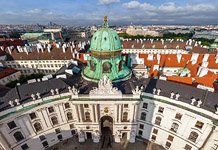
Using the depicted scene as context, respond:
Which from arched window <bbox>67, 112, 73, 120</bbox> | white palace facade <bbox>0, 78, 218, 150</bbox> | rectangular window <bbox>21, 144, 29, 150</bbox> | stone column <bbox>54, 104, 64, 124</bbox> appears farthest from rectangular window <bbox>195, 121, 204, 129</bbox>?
rectangular window <bbox>21, 144, 29, 150</bbox>

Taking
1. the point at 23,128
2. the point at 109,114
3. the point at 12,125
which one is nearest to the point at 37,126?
the point at 23,128

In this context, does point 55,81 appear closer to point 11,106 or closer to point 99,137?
point 11,106

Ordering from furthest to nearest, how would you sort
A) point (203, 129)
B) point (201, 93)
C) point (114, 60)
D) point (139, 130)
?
point (139, 130) → point (114, 60) → point (201, 93) → point (203, 129)

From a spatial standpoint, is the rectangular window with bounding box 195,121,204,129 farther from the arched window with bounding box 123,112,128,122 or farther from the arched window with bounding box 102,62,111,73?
the arched window with bounding box 102,62,111,73

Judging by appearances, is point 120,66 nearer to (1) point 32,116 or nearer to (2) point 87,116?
(2) point 87,116

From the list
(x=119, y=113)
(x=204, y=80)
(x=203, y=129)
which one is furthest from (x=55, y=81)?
(x=204, y=80)

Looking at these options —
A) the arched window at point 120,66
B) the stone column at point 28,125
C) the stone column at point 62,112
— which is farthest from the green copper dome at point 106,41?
the stone column at point 28,125
